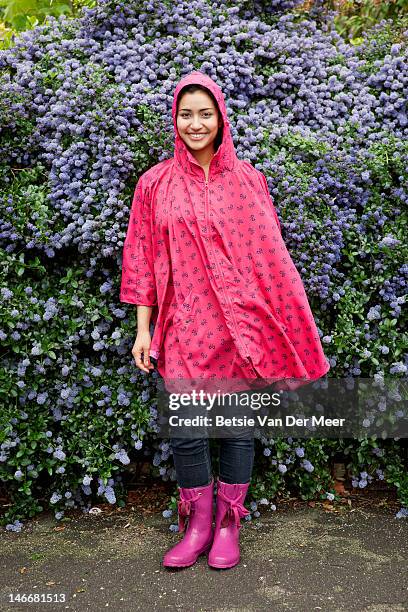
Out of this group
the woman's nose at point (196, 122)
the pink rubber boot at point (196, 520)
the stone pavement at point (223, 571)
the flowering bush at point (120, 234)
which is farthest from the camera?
the flowering bush at point (120, 234)

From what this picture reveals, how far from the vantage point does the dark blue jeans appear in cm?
288

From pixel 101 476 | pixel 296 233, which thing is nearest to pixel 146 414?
pixel 101 476

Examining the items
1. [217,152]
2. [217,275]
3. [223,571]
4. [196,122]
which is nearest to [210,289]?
[217,275]

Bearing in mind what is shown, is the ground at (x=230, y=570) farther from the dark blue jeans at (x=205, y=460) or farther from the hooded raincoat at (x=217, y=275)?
the hooded raincoat at (x=217, y=275)

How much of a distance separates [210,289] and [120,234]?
57cm

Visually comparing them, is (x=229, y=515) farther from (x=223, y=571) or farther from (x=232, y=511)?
(x=223, y=571)

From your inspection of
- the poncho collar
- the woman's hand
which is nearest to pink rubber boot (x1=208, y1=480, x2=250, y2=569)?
the woman's hand

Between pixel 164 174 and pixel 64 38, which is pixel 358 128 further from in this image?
pixel 64 38

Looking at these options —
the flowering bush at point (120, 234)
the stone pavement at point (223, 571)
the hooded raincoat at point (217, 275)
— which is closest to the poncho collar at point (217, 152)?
the hooded raincoat at point (217, 275)

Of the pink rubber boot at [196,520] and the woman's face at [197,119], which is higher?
the woman's face at [197,119]

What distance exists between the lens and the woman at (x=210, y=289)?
2.79 m

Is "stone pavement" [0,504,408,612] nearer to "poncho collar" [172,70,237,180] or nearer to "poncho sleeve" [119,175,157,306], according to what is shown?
"poncho sleeve" [119,175,157,306]

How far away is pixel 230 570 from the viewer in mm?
2811

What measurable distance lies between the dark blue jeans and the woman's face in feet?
3.83
